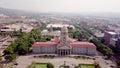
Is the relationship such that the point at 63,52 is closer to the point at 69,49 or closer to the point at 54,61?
the point at 69,49

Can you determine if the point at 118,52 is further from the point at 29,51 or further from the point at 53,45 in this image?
the point at 29,51

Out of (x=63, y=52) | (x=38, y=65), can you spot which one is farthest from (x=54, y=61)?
(x=63, y=52)

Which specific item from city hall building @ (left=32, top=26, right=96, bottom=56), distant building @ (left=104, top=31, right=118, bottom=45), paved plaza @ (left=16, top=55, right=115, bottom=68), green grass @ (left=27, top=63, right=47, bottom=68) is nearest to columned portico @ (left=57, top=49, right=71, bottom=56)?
city hall building @ (left=32, top=26, right=96, bottom=56)

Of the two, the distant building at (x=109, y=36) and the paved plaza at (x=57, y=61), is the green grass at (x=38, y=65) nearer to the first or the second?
the paved plaza at (x=57, y=61)

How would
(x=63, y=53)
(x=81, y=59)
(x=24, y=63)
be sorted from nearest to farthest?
(x=24, y=63) < (x=81, y=59) < (x=63, y=53)

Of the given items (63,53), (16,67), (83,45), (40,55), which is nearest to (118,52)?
(83,45)

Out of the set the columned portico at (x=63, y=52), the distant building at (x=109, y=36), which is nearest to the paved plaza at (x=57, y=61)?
the columned portico at (x=63, y=52)

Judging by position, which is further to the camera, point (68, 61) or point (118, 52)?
point (118, 52)

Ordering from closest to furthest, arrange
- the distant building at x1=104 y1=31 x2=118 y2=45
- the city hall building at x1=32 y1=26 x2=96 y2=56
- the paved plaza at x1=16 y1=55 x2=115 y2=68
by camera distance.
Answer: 1. the paved plaza at x1=16 y1=55 x2=115 y2=68
2. the city hall building at x1=32 y1=26 x2=96 y2=56
3. the distant building at x1=104 y1=31 x2=118 y2=45

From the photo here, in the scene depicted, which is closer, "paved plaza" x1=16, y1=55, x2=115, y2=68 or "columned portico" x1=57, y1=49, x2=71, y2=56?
"paved plaza" x1=16, y1=55, x2=115, y2=68

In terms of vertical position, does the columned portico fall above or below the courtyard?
above

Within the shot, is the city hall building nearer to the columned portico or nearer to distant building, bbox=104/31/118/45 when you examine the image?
the columned portico
